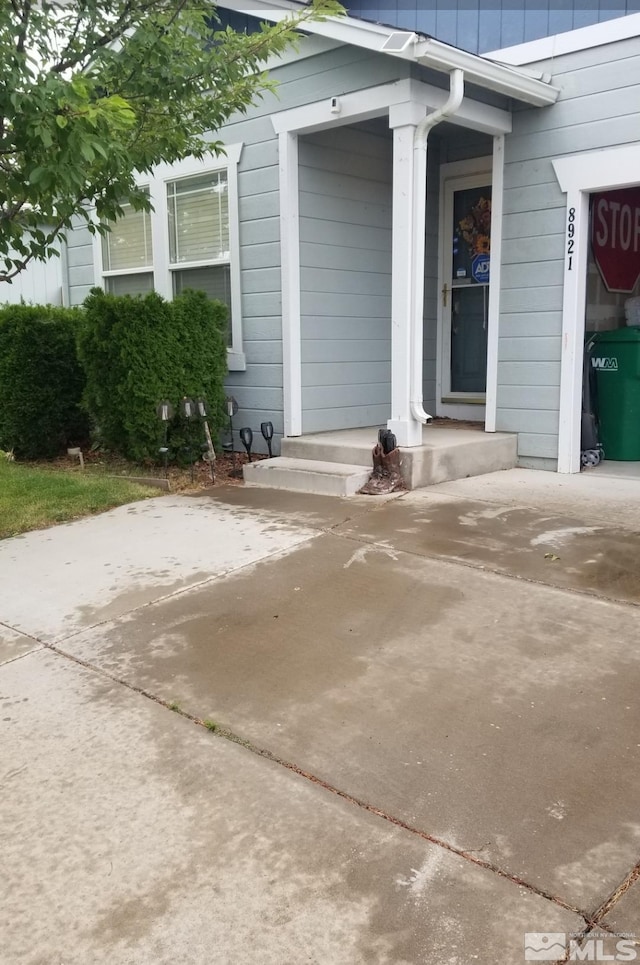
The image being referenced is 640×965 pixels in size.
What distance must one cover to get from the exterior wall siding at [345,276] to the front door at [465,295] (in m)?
0.66

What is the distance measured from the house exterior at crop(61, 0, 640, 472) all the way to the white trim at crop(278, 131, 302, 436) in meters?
0.02

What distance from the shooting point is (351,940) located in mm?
1893

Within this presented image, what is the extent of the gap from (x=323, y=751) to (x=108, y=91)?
13.0 ft

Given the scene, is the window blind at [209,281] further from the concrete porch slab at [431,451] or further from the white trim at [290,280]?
the concrete porch slab at [431,451]

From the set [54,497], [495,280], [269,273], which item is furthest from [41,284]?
[495,280]

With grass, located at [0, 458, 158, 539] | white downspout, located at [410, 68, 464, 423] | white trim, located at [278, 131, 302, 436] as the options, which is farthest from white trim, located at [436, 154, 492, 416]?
grass, located at [0, 458, 158, 539]

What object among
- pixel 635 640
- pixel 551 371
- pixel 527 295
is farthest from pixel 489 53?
pixel 635 640

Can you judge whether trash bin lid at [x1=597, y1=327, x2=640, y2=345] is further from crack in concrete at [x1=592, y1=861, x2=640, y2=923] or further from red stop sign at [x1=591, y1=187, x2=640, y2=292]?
crack in concrete at [x1=592, y1=861, x2=640, y2=923]

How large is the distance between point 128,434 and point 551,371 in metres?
3.69

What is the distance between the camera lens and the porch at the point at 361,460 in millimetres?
6164

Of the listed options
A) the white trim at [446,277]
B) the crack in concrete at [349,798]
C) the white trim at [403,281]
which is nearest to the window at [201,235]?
the white trim at [446,277]

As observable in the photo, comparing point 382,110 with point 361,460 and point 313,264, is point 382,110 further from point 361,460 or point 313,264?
point 361,460

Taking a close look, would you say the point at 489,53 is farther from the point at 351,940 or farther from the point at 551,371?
the point at 351,940

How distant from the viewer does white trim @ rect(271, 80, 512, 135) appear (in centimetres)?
604
